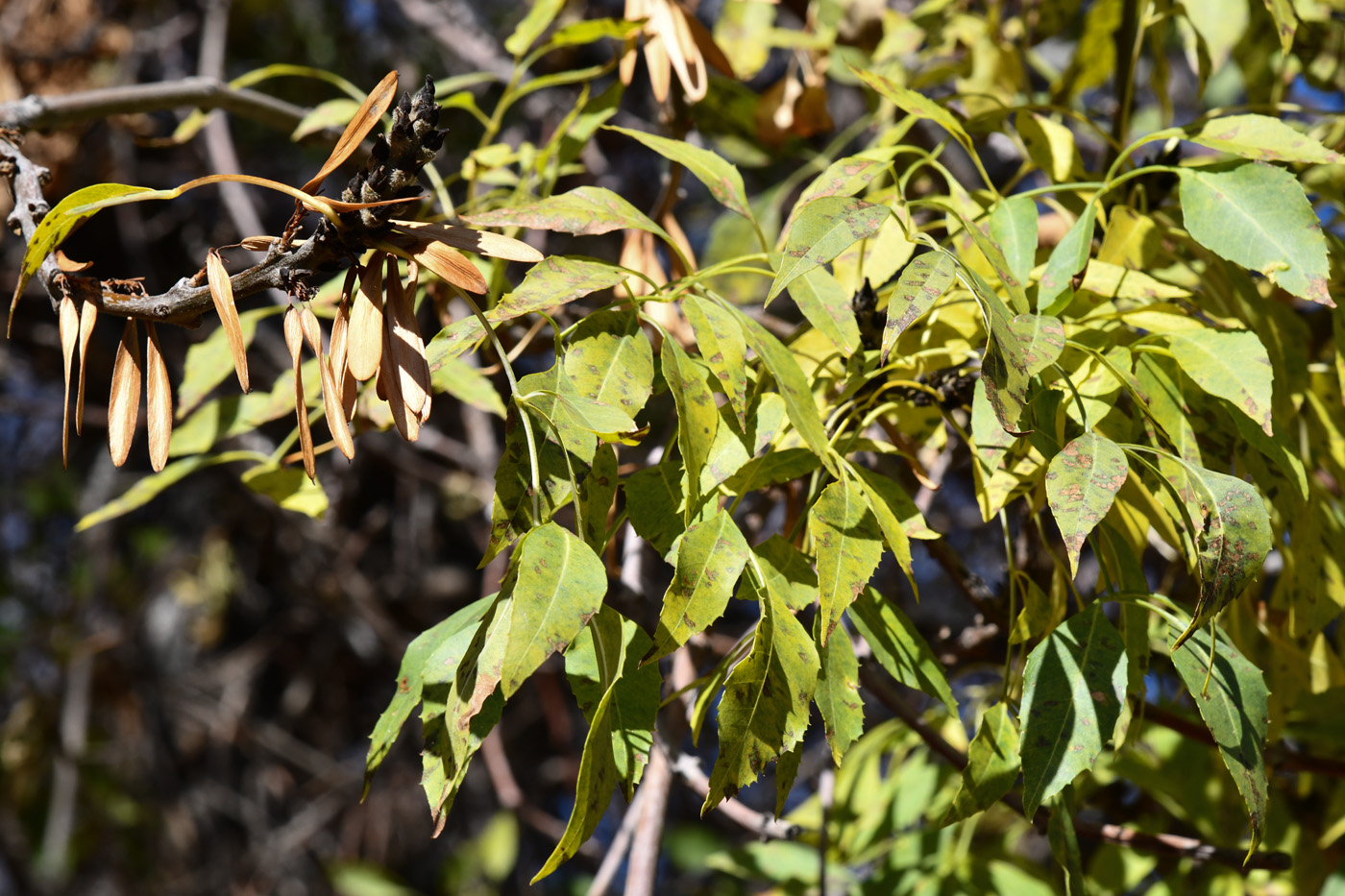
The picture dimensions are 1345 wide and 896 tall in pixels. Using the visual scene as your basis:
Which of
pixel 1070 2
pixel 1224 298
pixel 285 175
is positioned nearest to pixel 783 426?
pixel 1224 298

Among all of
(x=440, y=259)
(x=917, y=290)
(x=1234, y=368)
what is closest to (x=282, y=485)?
(x=440, y=259)

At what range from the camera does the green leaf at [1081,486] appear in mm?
410

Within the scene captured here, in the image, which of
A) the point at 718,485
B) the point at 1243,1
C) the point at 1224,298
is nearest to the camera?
the point at 718,485

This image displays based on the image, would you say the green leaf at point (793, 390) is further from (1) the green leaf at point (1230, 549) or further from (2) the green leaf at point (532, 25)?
(2) the green leaf at point (532, 25)

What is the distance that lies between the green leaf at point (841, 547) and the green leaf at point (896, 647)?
3.1 inches

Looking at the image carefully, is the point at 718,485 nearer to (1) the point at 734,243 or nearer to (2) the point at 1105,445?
(2) the point at 1105,445

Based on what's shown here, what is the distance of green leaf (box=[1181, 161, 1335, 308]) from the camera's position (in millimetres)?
523

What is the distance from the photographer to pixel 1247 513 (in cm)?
43

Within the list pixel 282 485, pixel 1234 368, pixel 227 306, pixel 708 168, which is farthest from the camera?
pixel 282 485

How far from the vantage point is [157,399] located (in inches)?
17.9

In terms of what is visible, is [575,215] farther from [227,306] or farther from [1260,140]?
[1260,140]

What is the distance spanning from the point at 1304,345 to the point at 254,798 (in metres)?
2.16

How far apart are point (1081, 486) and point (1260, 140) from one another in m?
0.28

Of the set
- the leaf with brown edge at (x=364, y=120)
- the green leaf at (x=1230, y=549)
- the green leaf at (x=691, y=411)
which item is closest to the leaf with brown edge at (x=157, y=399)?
the leaf with brown edge at (x=364, y=120)
